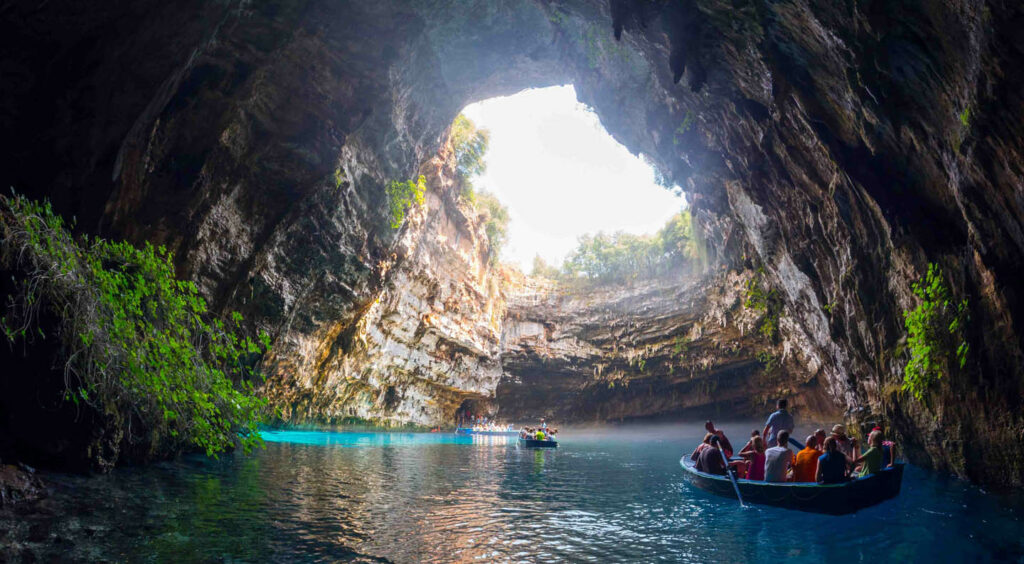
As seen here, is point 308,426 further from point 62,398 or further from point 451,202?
point 62,398

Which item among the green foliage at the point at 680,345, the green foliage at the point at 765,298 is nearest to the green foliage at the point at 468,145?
the green foliage at the point at 765,298

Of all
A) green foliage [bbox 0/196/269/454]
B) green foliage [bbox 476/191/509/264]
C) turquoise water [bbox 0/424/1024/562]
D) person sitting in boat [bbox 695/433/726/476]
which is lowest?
turquoise water [bbox 0/424/1024/562]

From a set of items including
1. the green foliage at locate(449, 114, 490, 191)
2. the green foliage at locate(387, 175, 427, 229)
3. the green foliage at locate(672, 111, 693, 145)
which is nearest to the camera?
the green foliage at locate(672, 111, 693, 145)

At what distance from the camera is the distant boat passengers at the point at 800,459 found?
6.76 meters

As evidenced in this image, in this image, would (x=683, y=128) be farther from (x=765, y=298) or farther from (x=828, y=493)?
(x=828, y=493)

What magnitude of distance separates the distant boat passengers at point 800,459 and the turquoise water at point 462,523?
1.93 ft

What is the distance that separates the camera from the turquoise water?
15.8ft

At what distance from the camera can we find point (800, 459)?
7156 millimetres

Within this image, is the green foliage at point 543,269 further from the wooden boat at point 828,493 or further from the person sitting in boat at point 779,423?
the wooden boat at point 828,493

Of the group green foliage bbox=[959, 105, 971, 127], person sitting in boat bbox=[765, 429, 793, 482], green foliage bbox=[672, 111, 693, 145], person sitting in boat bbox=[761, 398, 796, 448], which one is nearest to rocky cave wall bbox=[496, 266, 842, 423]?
green foliage bbox=[672, 111, 693, 145]

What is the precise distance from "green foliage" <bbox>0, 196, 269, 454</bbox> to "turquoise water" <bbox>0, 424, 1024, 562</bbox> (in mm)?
1230

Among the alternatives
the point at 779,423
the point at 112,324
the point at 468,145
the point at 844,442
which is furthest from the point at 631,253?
the point at 112,324

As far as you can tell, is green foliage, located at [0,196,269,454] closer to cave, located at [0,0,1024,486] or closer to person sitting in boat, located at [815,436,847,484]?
cave, located at [0,0,1024,486]

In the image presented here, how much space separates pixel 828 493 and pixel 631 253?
2608cm
